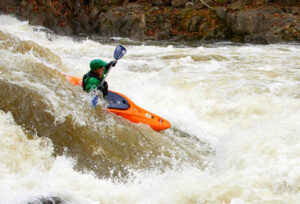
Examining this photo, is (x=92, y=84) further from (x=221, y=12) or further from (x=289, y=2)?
(x=289, y=2)

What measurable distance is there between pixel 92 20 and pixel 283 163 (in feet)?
50.6

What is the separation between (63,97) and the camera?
12.9 ft

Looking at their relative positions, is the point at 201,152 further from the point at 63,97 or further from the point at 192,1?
the point at 192,1

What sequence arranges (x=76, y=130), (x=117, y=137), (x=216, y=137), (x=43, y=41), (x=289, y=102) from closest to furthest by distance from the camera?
1. (x=76, y=130)
2. (x=117, y=137)
3. (x=216, y=137)
4. (x=289, y=102)
5. (x=43, y=41)

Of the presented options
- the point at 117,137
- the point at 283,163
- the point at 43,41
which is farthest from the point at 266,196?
the point at 43,41

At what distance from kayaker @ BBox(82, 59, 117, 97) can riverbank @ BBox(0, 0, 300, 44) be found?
10268mm

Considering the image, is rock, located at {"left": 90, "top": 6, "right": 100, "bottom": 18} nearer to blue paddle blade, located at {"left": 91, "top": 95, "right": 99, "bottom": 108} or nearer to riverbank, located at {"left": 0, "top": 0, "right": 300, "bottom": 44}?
riverbank, located at {"left": 0, "top": 0, "right": 300, "bottom": 44}

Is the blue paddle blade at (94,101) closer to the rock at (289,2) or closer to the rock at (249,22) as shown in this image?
the rock at (249,22)

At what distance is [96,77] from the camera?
435 centimetres

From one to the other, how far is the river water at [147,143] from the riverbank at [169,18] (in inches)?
298

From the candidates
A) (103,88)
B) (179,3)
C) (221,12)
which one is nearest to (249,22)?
(221,12)

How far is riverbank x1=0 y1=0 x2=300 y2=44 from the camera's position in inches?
519

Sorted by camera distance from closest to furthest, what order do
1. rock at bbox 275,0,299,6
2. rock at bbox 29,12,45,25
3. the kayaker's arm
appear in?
the kayaker's arm < rock at bbox 275,0,299,6 < rock at bbox 29,12,45,25

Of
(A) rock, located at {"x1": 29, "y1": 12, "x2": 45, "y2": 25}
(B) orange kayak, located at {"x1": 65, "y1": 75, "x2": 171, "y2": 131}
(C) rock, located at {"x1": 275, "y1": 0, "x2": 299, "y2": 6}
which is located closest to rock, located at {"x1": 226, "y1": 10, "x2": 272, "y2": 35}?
(C) rock, located at {"x1": 275, "y1": 0, "x2": 299, "y2": 6}
